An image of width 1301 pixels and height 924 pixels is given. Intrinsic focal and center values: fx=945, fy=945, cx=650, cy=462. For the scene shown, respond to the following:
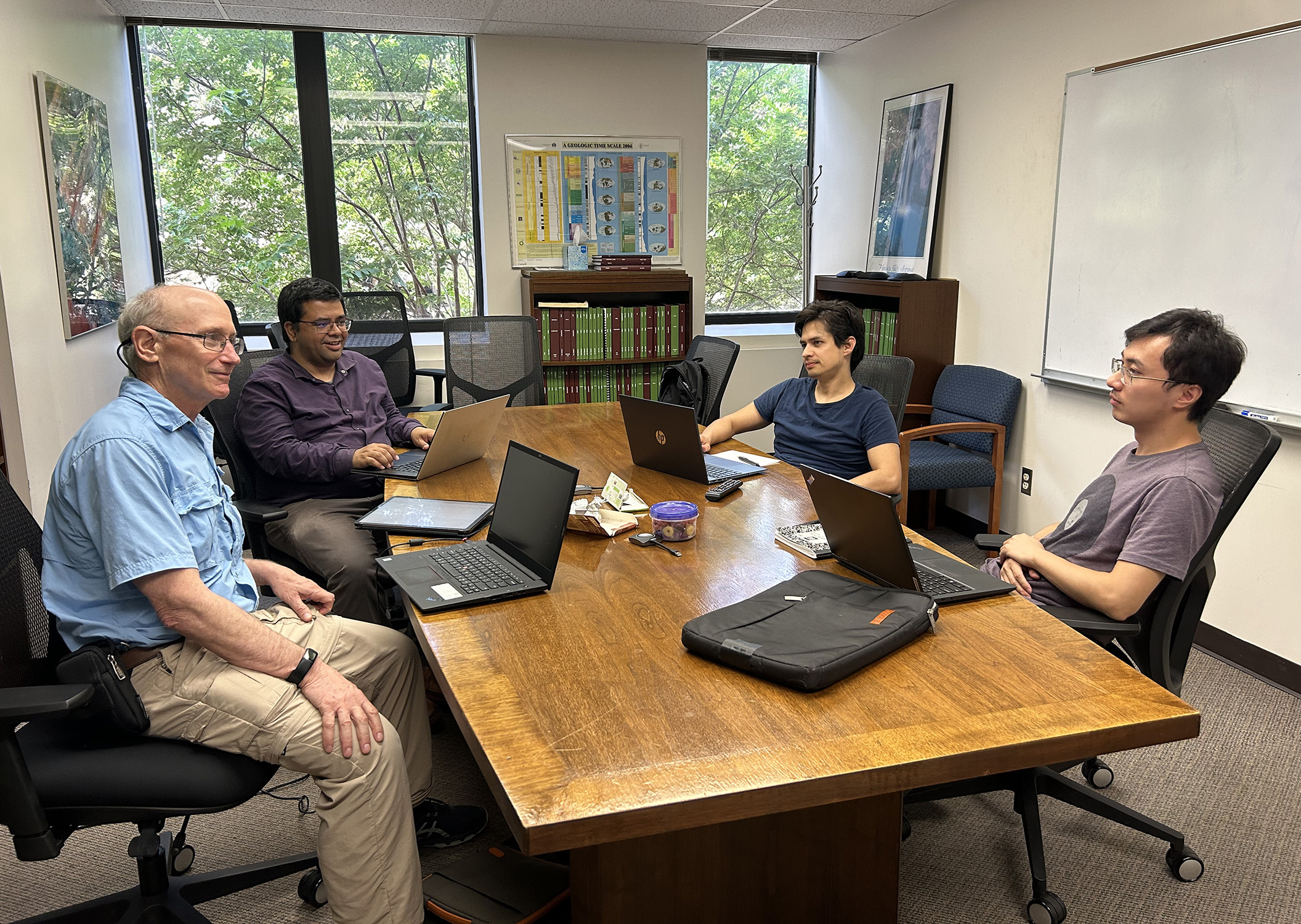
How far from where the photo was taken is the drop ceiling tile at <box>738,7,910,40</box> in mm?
4609

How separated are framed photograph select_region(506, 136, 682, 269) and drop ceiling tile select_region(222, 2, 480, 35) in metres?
0.64

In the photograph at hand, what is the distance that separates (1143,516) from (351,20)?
4.53m

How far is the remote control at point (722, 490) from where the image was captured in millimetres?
2510

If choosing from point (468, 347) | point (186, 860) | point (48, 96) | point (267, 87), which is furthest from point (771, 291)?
point (186, 860)

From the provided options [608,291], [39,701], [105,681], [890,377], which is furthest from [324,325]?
[608,291]

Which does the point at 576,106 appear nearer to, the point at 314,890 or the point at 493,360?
the point at 493,360

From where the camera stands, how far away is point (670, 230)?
563cm

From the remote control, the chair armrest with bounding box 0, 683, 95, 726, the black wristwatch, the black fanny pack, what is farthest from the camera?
the remote control

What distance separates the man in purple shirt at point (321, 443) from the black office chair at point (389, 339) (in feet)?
5.14

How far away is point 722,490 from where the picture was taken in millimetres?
2539

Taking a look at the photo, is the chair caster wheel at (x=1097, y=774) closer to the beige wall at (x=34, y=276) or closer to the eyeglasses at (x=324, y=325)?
the eyeglasses at (x=324, y=325)

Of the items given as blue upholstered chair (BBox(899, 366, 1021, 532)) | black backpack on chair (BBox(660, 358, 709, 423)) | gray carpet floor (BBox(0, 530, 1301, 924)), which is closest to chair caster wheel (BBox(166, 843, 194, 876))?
gray carpet floor (BBox(0, 530, 1301, 924))

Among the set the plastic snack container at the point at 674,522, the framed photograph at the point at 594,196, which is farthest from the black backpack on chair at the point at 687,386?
the framed photograph at the point at 594,196

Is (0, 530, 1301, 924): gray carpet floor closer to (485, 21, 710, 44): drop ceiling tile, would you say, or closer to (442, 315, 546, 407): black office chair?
(442, 315, 546, 407): black office chair
